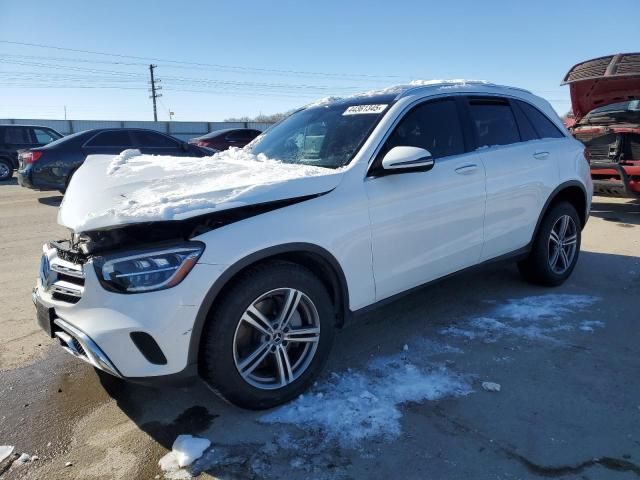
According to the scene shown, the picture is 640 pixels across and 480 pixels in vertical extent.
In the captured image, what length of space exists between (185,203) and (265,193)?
43cm

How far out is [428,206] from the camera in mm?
3469

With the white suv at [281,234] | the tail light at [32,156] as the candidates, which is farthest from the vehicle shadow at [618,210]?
the tail light at [32,156]

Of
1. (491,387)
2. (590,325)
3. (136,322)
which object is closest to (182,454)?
(136,322)

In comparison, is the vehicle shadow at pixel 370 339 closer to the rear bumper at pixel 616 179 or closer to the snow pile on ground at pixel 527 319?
the snow pile on ground at pixel 527 319

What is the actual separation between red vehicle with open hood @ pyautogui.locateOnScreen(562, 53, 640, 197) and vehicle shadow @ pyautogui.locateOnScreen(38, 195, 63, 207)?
9.98 meters

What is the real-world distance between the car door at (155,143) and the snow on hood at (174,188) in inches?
326

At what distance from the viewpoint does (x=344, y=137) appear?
11.6 ft

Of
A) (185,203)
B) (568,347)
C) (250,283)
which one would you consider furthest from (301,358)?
(568,347)

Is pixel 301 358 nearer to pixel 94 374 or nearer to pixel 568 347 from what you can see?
pixel 94 374

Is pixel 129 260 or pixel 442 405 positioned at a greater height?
pixel 129 260

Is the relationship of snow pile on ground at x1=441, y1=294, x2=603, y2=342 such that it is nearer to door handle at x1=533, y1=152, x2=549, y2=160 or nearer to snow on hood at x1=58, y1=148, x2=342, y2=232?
door handle at x1=533, y1=152, x2=549, y2=160

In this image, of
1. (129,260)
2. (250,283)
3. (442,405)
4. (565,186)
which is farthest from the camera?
(565,186)

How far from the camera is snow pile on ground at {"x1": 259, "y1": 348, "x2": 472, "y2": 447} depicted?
266 cm

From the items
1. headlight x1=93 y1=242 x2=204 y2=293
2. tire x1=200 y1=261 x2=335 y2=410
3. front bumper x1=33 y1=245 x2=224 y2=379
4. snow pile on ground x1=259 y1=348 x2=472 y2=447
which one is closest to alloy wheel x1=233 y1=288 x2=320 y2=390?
tire x1=200 y1=261 x2=335 y2=410
